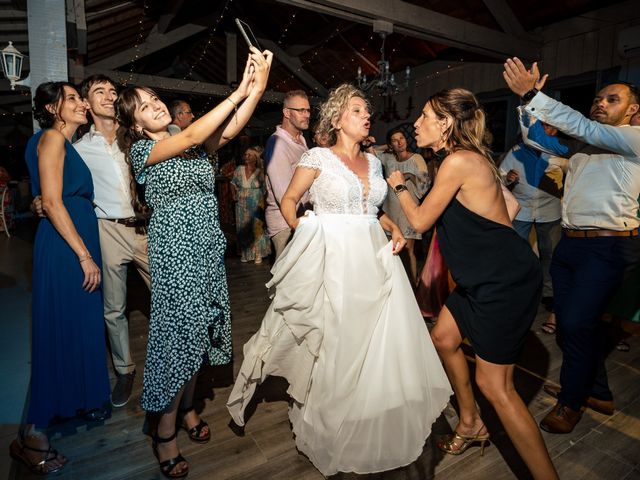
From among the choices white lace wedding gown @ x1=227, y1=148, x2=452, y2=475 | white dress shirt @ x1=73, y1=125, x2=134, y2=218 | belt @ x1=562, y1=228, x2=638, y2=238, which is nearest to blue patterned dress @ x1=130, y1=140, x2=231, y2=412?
white lace wedding gown @ x1=227, y1=148, x2=452, y2=475

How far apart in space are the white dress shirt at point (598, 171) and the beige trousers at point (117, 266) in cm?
229

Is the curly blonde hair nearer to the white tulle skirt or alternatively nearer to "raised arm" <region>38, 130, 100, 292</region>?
the white tulle skirt

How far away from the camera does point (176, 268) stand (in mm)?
1600

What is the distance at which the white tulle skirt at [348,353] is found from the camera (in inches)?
62.5

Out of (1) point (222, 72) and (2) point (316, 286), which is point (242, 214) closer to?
(2) point (316, 286)

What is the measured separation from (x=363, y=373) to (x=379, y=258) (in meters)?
0.53

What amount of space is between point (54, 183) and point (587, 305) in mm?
2660

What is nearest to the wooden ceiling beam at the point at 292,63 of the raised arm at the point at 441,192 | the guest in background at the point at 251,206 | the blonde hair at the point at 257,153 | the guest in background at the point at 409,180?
the blonde hair at the point at 257,153

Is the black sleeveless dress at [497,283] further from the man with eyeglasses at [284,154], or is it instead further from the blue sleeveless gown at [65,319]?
the blue sleeveless gown at [65,319]

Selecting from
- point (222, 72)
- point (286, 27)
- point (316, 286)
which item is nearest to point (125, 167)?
point (316, 286)

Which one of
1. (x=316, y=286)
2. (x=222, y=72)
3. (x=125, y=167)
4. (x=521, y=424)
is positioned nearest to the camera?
(x=521, y=424)

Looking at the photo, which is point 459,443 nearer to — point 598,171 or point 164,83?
point 598,171

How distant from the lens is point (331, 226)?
6.06 feet

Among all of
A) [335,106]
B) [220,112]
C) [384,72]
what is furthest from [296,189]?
[384,72]
